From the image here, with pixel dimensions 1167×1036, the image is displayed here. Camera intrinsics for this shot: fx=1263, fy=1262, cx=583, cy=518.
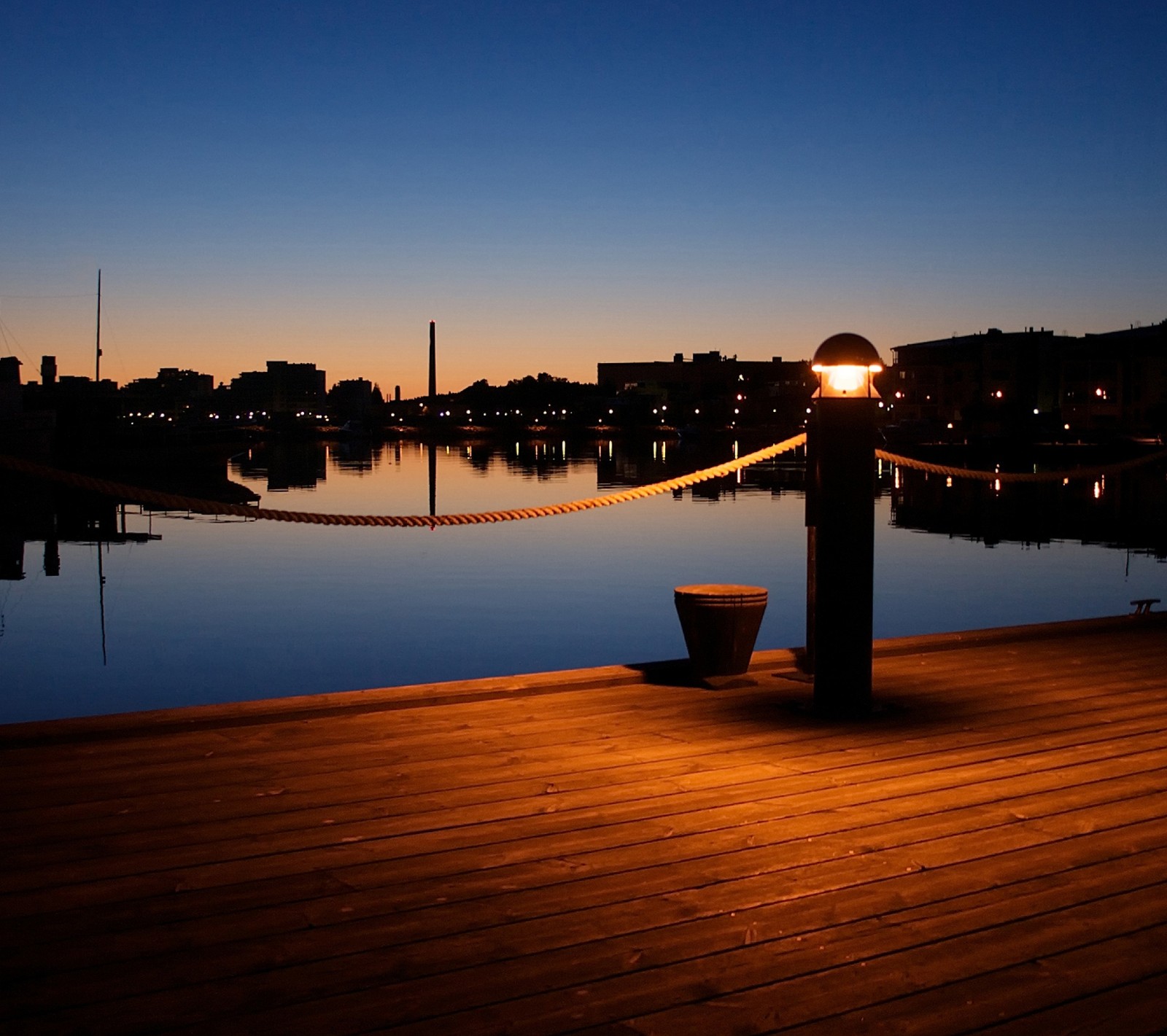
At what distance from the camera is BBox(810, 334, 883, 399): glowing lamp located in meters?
7.22

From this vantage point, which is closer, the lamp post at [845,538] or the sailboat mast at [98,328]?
the lamp post at [845,538]

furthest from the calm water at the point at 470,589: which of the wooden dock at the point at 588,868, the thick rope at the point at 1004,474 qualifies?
the wooden dock at the point at 588,868

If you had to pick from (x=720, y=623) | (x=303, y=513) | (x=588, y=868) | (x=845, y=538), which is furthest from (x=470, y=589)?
(x=588, y=868)

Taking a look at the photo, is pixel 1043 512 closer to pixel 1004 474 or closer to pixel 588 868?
pixel 1004 474

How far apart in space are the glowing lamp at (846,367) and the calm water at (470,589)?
10985 millimetres

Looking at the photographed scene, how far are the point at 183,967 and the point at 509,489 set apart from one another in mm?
63677

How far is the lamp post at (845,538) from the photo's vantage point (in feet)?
23.0

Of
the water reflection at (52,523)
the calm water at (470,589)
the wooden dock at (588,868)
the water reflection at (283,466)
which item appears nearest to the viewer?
the wooden dock at (588,868)

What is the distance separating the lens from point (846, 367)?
23.8 ft

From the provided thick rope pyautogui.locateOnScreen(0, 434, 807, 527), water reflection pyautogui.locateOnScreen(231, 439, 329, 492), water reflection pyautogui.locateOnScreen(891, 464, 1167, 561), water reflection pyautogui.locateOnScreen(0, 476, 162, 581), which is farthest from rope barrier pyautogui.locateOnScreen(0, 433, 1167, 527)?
water reflection pyautogui.locateOnScreen(231, 439, 329, 492)

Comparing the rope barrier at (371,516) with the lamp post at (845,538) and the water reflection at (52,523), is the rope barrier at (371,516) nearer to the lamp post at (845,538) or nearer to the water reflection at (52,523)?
the lamp post at (845,538)

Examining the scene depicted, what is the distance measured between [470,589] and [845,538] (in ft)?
67.9

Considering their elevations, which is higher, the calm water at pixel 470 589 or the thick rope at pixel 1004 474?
the thick rope at pixel 1004 474

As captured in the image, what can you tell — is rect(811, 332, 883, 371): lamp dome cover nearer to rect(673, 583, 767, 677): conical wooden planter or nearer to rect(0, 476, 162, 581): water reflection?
rect(673, 583, 767, 677): conical wooden planter
